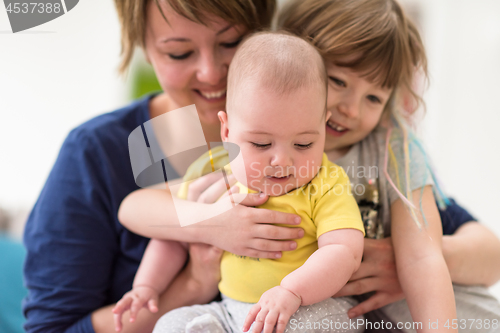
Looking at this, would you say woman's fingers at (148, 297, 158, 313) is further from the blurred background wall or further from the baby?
the blurred background wall

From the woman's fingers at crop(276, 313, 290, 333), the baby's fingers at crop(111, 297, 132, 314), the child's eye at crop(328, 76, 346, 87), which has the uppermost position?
the child's eye at crop(328, 76, 346, 87)

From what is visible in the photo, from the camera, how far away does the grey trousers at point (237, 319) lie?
0.69 meters

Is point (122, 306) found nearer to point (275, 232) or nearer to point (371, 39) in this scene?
point (275, 232)

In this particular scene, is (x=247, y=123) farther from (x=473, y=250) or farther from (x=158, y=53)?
(x=473, y=250)

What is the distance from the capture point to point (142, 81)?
2598 millimetres

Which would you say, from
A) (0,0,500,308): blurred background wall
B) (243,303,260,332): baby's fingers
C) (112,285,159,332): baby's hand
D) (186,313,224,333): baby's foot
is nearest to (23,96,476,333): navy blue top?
(112,285,159,332): baby's hand

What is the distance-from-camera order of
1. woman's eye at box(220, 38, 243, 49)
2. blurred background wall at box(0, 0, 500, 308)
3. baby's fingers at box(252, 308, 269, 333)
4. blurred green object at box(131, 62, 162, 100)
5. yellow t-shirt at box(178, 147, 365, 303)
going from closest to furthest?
baby's fingers at box(252, 308, 269, 333)
yellow t-shirt at box(178, 147, 365, 303)
woman's eye at box(220, 38, 243, 49)
blurred background wall at box(0, 0, 500, 308)
blurred green object at box(131, 62, 162, 100)

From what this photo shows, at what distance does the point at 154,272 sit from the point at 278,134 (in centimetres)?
45

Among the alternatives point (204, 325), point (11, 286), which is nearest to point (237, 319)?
point (204, 325)

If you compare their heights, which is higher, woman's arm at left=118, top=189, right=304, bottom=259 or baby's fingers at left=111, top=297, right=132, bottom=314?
woman's arm at left=118, top=189, right=304, bottom=259

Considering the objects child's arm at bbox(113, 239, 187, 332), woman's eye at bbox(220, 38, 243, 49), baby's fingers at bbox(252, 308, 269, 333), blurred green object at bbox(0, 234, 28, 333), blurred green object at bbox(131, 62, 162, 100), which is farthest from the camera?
blurred green object at bbox(131, 62, 162, 100)

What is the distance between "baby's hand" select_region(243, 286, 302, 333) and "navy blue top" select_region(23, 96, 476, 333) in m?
0.47

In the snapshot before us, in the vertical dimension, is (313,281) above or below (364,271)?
above

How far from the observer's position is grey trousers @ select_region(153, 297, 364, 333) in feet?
2.27
